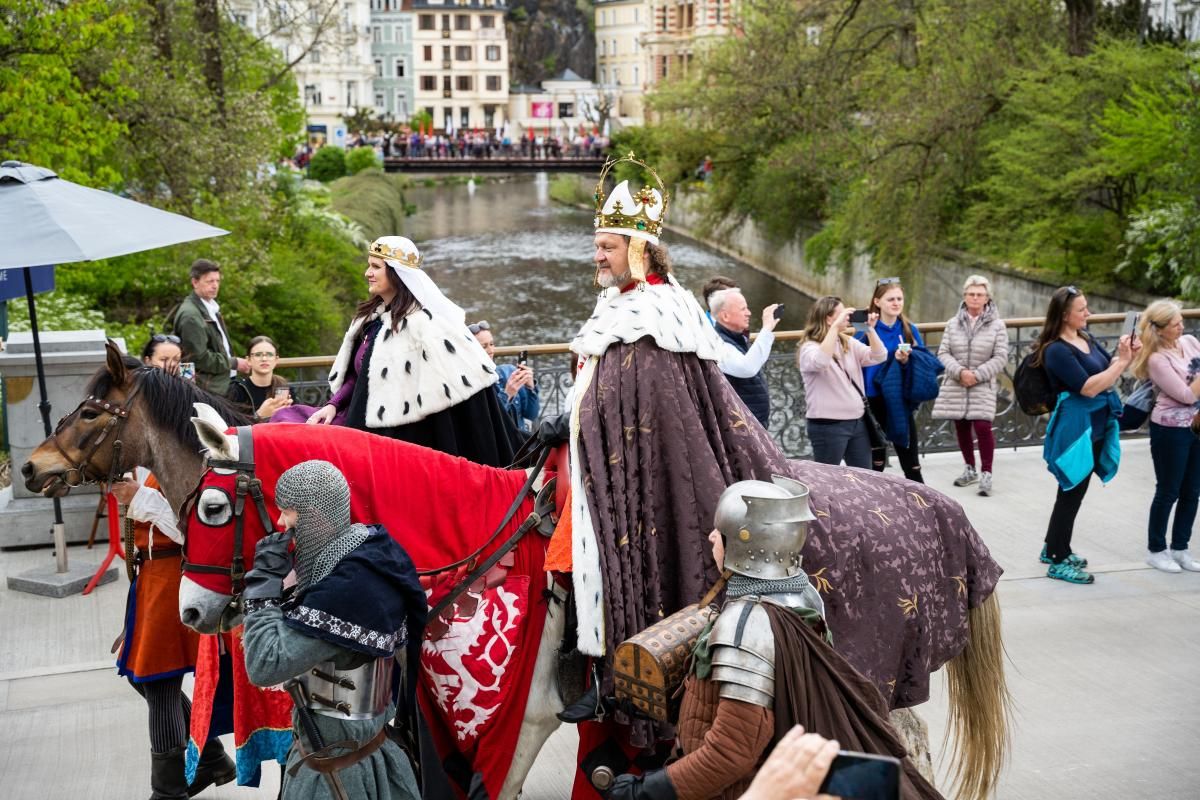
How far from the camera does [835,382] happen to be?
28.2 ft

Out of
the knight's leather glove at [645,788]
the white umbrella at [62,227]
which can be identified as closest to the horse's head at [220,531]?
the knight's leather glove at [645,788]

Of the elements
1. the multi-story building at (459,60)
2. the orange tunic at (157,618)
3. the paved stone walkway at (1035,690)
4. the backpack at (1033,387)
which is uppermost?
the multi-story building at (459,60)

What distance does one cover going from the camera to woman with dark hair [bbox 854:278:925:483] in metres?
9.09

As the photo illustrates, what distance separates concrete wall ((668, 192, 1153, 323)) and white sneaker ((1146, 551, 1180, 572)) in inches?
547

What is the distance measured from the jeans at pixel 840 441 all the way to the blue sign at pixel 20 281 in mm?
6403

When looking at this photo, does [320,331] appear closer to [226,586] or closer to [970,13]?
[970,13]

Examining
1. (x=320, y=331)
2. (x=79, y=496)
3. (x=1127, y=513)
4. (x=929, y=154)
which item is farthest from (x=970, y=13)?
(x=79, y=496)

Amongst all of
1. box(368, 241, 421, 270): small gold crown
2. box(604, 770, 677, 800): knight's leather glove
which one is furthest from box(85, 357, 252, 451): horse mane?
box(604, 770, 677, 800): knight's leather glove

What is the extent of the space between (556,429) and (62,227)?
13.1ft

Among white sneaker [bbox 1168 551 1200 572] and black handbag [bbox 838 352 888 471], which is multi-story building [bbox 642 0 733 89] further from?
white sneaker [bbox 1168 551 1200 572]

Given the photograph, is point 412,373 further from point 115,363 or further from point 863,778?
point 863,778

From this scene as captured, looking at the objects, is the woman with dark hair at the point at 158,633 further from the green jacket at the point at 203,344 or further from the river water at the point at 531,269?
the river water at the point at 531,269

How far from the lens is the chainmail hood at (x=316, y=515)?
352 cm

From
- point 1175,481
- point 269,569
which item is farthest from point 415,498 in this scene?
point 1175,481
